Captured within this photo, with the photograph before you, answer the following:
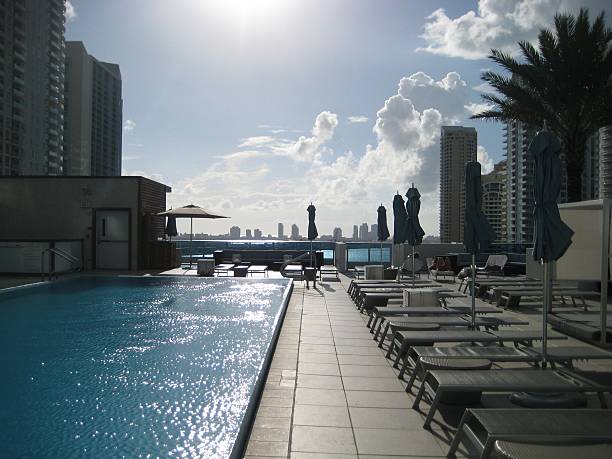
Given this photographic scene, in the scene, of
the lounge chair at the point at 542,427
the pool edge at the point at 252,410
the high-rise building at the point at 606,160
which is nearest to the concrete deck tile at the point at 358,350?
the pool edge at the point at 252,410

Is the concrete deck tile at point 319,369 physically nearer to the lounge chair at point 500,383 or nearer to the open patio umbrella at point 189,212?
the lounge chair at point 500,383

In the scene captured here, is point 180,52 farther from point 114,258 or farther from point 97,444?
point 97,444

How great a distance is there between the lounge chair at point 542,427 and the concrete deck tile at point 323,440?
70cm

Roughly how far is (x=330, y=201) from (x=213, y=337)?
48.0ft

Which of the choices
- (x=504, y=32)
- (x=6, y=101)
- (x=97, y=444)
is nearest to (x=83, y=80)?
(x=6, y=101)

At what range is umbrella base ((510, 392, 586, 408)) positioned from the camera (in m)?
3.69

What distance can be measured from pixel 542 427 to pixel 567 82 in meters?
12.6

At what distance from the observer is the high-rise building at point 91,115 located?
90562mm

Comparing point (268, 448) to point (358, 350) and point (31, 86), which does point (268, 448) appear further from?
point (31, 86)

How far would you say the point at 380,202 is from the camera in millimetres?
16531

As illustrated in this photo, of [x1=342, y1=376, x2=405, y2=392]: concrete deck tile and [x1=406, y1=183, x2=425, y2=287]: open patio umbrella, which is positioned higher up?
[x1=406, y1=183, x2=425, y2=287]: open patio umbrella

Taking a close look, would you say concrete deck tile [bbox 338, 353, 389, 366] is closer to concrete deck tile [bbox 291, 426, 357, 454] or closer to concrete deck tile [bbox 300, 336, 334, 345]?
concrete deck tile [bbox 300, 336, 334, 345]

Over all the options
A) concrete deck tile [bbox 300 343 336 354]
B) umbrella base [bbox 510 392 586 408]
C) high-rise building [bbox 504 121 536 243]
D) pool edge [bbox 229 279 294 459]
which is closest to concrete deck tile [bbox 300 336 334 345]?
concrete deck tile [bbox 300 343 336 354]

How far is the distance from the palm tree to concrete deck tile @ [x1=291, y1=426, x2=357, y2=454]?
12.6 metres
